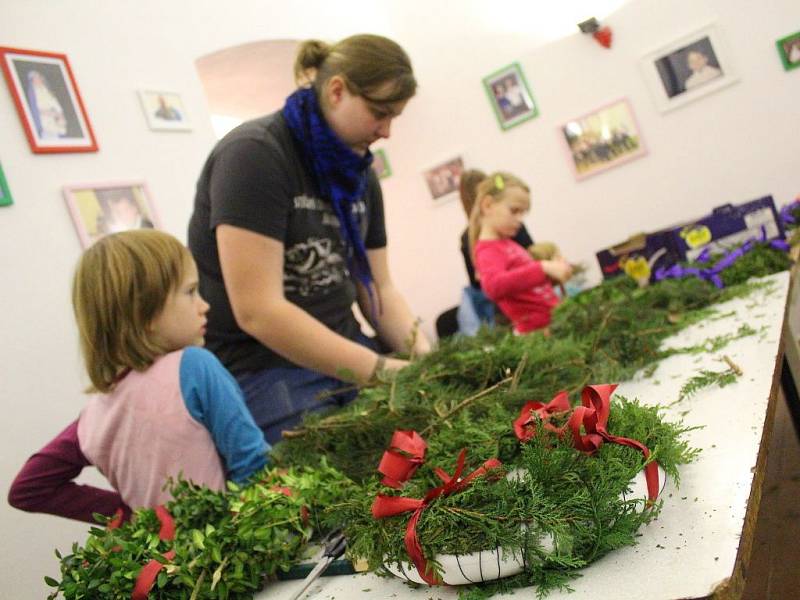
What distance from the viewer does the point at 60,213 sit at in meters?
2.41

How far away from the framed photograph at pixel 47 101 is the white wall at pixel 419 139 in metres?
0.04

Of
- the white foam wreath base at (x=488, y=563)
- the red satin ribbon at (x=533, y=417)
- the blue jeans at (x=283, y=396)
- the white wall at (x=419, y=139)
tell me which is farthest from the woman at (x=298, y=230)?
the white wall at (x=419, y=139)

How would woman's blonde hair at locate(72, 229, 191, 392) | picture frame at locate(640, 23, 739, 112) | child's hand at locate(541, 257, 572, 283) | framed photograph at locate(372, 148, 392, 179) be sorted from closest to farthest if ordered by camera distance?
woman's blonde hair at locate(72, 229, 191, 392) < child's hand at locate(541, 257, 572, 283) < picture frame at locate(640, 23, 739, 112) < framed photograph at locate(372, 148, 392, 179)

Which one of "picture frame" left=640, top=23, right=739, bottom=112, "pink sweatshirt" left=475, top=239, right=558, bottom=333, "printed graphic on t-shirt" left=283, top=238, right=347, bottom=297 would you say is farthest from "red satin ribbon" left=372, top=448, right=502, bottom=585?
"picture frame" left=640, top=23, right=739, bottom=112

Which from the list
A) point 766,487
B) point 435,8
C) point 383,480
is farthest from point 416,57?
point 383,480

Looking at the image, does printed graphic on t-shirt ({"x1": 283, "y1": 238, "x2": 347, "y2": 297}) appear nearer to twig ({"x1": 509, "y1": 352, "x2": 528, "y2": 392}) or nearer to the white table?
twig ({"x1": 509, "y1": 352, "x2": 528, "y2": 392})

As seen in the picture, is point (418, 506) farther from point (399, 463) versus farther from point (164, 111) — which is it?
point (164, 111)

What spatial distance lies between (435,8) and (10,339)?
169 inches

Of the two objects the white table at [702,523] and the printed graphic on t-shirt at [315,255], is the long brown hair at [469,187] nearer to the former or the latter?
the printed graphic on t-shirt at [315,255]

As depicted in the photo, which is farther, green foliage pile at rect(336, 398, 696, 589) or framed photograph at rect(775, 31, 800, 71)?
framed photograph at rect(775, 31, 800, 71)

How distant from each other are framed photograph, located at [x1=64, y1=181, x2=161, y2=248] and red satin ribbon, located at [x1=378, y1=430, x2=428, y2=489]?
1.99m

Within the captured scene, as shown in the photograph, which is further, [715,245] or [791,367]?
[715,245]

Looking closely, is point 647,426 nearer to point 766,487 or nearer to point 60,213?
point 766,487

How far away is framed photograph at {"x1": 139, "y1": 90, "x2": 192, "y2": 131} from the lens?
287 centimetres
